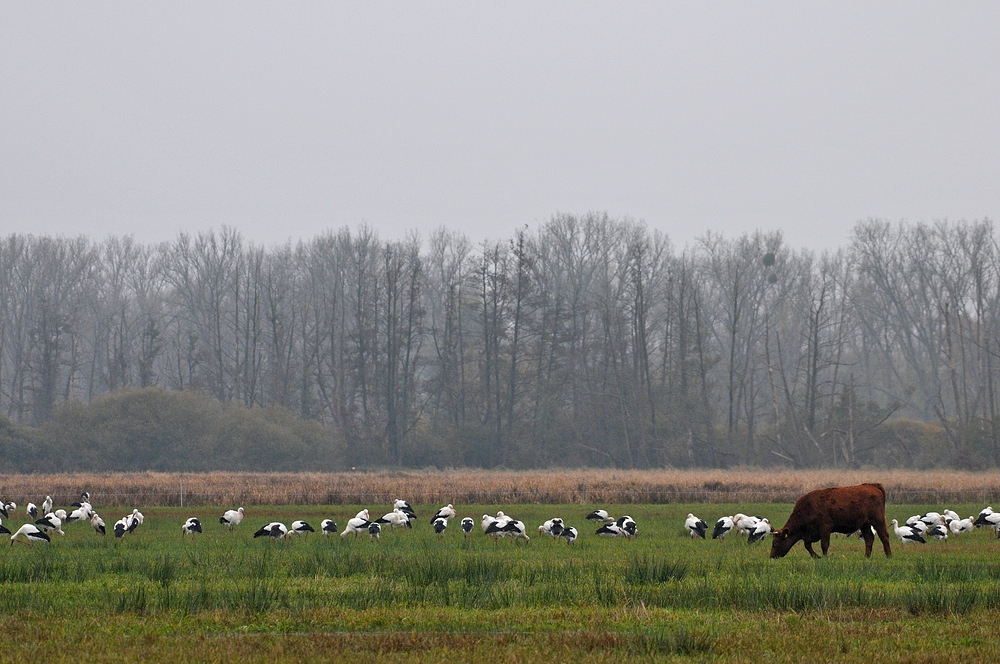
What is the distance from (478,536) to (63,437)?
168 ft

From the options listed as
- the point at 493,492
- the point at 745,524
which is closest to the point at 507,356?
the point at 493,492

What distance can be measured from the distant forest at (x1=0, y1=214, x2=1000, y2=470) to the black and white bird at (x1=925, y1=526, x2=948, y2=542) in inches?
1758

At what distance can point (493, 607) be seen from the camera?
41.7 ft

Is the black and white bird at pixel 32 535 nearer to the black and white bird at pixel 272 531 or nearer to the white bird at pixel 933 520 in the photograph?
the black and white bird at pixel 272 531

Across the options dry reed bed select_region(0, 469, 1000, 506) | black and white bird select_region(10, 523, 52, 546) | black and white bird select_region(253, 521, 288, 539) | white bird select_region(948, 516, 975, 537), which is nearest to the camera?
black and white bird select_region(10, 523, 52, 546)

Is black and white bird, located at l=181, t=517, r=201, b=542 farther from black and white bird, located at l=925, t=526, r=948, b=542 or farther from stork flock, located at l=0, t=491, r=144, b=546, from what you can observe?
black and white bird, located at l=925, t=526, r=948, b=542

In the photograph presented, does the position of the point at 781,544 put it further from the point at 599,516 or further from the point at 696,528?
the point at 599,516

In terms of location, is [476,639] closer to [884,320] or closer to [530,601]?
[530,601]

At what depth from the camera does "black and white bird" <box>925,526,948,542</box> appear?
2461cm

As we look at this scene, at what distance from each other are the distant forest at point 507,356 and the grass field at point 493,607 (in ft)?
178

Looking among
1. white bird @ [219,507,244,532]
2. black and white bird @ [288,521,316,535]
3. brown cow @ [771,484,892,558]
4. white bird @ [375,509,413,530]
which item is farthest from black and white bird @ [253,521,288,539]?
brown cow @ [771,484,892,558]

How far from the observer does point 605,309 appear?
80500mm

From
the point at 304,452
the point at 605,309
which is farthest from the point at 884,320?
the point at 304,452

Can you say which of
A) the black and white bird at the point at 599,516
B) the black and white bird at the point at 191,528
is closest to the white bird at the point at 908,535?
the black and white bird at the point at 599,516
